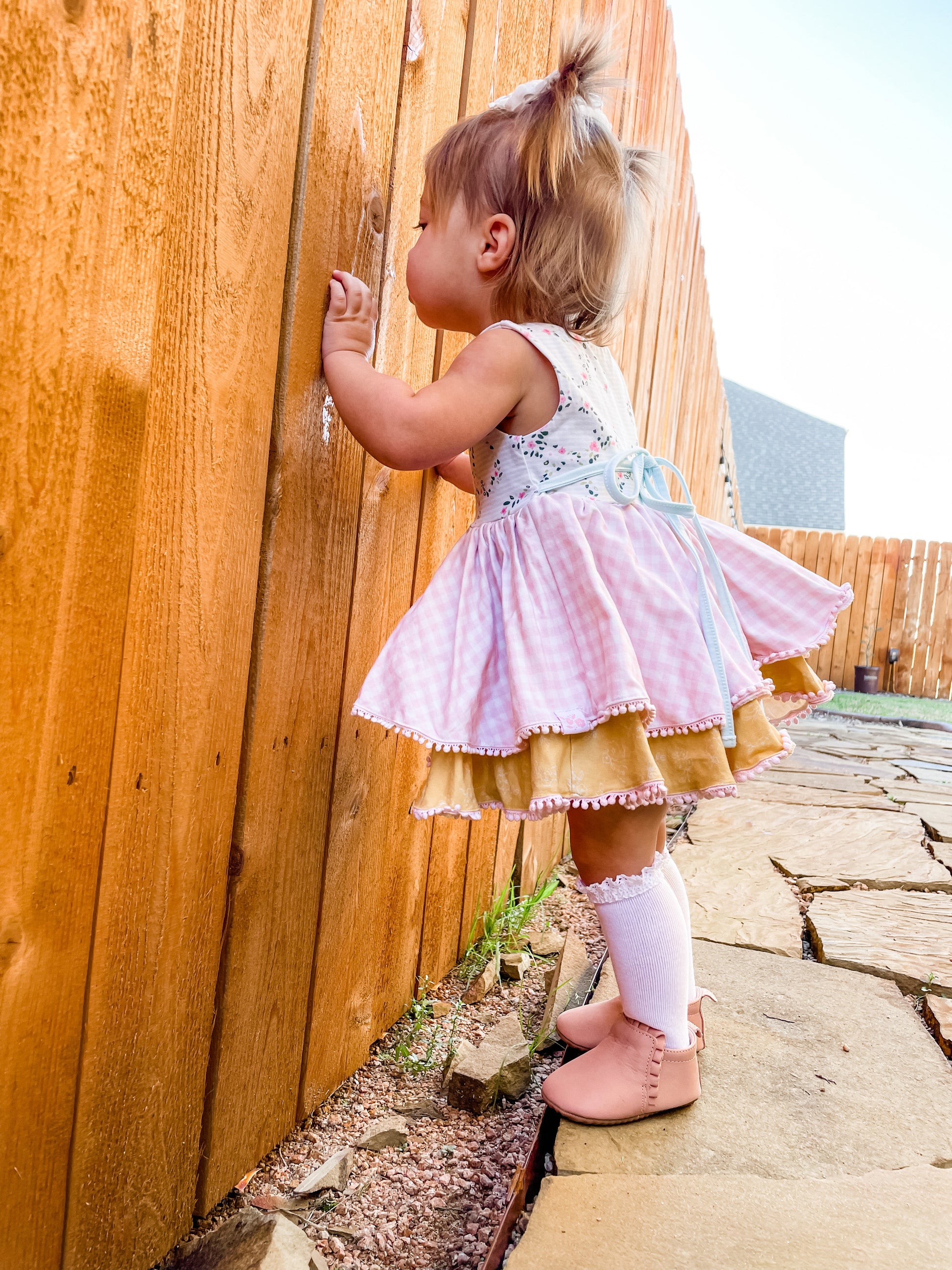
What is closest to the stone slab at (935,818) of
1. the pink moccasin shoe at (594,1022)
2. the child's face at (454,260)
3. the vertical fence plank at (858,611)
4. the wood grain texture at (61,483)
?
the pink moccasin shoe at (594,1022)

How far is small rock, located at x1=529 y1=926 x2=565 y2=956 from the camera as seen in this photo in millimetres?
2072

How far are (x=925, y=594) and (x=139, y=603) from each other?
11.9 m

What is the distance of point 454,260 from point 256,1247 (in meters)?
1.26

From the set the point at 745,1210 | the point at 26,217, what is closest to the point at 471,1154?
the point at 745,1210

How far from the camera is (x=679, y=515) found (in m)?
1.39

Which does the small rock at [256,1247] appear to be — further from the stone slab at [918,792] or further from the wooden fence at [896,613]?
the wooden fence at [896,613]

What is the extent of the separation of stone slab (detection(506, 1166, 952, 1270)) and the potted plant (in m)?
10.6

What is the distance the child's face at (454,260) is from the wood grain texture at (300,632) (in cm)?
6

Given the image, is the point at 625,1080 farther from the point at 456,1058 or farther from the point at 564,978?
the point at 564,978

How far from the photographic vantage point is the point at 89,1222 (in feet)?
2.88

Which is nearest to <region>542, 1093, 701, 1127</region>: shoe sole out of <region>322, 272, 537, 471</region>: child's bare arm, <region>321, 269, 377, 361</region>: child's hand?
<region>322, 272, 537, 471</region>: child's bare arm

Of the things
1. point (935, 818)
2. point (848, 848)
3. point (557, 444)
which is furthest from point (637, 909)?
point (935, 818)

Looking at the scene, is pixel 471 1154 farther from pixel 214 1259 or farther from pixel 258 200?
pixel 258 200

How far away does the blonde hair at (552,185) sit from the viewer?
129cm
